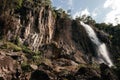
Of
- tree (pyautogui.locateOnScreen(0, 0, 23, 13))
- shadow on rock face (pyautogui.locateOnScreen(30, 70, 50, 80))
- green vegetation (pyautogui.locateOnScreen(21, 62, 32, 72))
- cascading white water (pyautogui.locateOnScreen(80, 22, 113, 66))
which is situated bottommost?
shadow on rock face (pyautogui.locateOnScreen(30, 70, 50, 80))

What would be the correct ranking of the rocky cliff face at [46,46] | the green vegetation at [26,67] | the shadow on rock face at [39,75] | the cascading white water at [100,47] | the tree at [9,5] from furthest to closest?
the cascading white water at [100,47]
the tree at [9,5]
the green vegetation at [26,67]
the rocky cliff face at [46,46]
the shadow on rock face at [39,75]

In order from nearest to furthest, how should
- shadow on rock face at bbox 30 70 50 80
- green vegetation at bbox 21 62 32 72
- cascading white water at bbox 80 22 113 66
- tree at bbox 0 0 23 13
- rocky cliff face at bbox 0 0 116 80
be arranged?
shadow on rock face at bbox 30 70 50 80 < rocky cliff face at bbox 0 0 116 80 < green vegetation at bbox 21 62 32 72 < tree at bbox 0 0 23 13 < cascading white water at bbox 80 22 113 66

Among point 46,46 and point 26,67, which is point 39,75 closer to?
point 26,67

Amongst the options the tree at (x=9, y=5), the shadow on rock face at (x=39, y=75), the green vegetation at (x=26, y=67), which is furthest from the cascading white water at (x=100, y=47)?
the shadow on rock face at (x=39, y=75)

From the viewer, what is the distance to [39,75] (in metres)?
36.3

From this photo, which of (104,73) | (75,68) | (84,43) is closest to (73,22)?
(84,43)

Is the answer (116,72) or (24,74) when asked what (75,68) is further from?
(24,74)

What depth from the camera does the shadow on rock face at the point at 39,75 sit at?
35.8 m

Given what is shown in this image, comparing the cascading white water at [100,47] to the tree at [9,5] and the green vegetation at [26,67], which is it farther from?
the green vegetation at [26,67]

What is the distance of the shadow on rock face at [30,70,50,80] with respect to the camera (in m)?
35.8

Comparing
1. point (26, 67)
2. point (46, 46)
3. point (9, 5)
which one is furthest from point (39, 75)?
point (9, 5)

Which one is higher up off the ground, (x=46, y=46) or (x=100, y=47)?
(x=100, y=47)

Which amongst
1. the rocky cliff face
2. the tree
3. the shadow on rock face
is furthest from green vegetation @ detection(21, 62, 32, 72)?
the tree

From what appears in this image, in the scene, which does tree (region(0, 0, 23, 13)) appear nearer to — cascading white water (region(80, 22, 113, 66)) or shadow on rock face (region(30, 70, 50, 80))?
shadow on rock face (region(30, 70, 50, 80))
